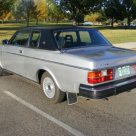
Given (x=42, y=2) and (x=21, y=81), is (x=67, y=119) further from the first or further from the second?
(x=42, y=2)

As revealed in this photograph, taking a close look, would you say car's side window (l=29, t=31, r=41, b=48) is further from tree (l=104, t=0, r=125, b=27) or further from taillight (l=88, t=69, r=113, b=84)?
tree (l=104, t=0, r=125, b=27)

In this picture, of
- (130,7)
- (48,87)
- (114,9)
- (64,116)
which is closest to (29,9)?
(114,9)

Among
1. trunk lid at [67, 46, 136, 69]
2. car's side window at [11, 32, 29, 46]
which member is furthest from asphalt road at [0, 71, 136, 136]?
car's side window at [11, 32, 29, 46]

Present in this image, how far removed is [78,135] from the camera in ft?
10.1

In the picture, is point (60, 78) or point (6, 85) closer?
point (60, 78)

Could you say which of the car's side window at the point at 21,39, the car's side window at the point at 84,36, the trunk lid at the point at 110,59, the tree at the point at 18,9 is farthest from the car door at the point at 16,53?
the tree at the point at 18,9

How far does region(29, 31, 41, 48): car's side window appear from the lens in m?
Result: 4.65

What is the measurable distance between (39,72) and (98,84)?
1.62 m

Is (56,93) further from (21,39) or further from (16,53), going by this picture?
(21,39)

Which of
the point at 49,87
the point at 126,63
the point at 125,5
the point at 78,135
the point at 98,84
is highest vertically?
the point at 125,5

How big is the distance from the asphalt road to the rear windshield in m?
1.31

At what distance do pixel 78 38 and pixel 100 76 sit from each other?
1.77 m

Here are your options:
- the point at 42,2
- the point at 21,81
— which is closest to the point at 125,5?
the point at 42,2

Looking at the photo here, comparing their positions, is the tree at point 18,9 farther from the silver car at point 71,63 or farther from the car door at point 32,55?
the car door at point 32,55
